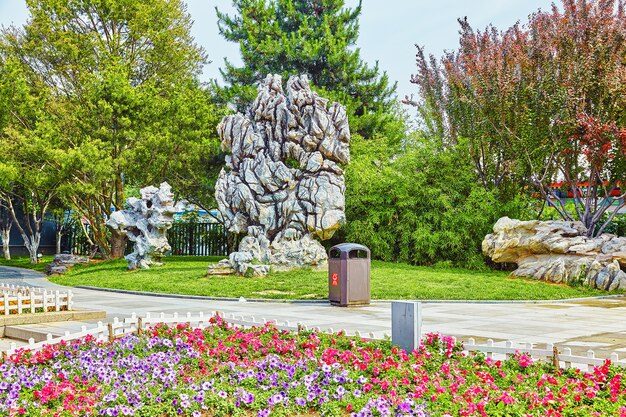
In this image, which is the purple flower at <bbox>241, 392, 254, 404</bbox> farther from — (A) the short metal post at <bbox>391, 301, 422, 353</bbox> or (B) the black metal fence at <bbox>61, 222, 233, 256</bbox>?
(B) the black metal fence at <bbox>61, 222, 233, 256</bbox>

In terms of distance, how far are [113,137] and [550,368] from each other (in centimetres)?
2236

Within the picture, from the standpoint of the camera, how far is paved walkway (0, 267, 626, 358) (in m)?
9.37

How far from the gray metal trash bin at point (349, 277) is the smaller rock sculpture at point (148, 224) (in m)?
9.87

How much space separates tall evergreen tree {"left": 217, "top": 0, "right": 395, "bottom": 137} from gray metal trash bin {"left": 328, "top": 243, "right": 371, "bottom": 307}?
16231 mm

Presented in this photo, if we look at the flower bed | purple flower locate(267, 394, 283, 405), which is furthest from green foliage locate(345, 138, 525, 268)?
purple flower locate(267, 394, 283, 405)

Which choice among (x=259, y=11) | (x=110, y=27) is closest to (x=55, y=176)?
(x=110, y=27)

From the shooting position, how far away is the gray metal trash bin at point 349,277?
13.4 meters

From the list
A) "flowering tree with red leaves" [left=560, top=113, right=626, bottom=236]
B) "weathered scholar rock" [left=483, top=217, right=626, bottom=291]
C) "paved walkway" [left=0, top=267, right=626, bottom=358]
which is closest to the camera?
"paved walkway" [left=0, top=267, right=626, bottom=358]

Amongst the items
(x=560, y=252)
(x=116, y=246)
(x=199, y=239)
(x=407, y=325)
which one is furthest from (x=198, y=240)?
(x=407, y=325)

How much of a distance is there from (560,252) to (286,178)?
848 centimetres

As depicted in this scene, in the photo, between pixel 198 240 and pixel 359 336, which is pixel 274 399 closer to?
pixel 359 336

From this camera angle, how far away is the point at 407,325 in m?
7.26

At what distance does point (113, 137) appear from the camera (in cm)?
2581

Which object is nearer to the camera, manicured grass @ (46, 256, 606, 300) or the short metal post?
the short metal post
